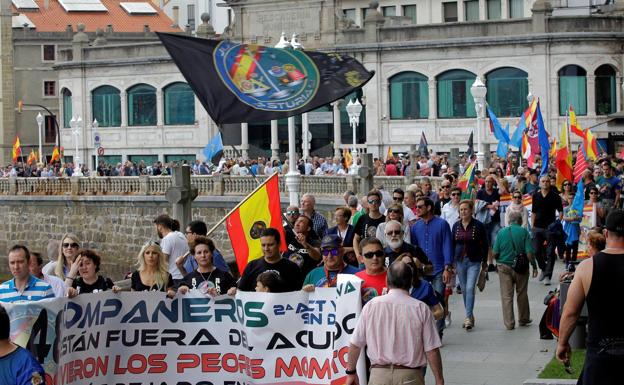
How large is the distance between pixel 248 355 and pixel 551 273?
1175 centimetres

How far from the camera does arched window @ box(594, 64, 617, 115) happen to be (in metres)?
53.5

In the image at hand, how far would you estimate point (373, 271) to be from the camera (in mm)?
11383

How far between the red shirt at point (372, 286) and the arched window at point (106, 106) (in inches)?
2088

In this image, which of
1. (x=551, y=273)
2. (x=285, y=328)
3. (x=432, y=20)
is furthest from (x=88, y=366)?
(x=432, y=20)

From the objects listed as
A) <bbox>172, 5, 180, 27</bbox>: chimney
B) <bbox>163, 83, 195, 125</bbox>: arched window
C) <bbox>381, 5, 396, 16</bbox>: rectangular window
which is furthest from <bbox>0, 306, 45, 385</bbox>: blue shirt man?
<bbox>172, 5, 180, 27</bbox>: chimney

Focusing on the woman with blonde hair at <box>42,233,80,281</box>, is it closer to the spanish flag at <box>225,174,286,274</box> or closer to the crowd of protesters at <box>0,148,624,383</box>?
the crowd of protesters at <box>0,148,624,383</box>

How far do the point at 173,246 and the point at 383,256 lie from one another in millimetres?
4378

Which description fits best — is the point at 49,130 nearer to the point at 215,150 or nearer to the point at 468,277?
the point at 215,150

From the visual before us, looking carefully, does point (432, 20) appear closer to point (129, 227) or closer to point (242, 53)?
point (129, 227)

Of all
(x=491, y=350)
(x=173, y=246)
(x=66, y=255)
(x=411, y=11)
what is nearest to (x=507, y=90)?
(x=411, y=11)

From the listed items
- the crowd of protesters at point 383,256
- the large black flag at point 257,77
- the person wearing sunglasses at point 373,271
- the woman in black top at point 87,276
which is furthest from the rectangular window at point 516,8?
the person wearing sunglasses at point 373,271

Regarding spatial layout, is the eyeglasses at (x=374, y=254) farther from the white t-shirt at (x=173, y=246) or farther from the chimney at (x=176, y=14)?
the chimney at (x=176, y=14)

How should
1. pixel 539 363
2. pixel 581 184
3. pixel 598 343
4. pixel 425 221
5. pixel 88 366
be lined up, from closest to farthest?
pixel 598 343 < pixel 88 366 < pixel 539 363 < pixel 425 221 < pixel 581 184

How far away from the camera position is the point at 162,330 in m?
11.2
